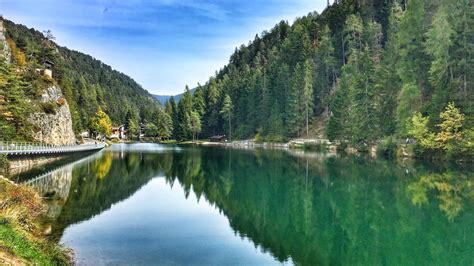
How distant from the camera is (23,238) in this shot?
14.2m

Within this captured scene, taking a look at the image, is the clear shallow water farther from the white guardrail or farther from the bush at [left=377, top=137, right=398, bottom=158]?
the bush at [left=377, top=137, right=398, bottom=158]

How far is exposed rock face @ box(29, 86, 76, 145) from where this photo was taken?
62031 millimetres

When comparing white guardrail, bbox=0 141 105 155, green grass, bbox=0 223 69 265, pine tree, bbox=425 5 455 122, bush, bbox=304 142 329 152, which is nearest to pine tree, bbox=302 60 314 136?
bush, bbox=304 142 329 152

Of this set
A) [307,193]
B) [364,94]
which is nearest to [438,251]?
[307,193]

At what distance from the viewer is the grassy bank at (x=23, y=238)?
11.9m

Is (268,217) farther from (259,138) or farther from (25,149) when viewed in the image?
(259,138)

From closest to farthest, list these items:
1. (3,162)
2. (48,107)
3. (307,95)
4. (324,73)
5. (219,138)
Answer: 1. (3,162)
2. (48,107)
3. (307,95)
4. (324,73)
5. (219,138)

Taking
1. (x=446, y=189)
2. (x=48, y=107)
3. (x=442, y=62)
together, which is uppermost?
(x=442, y=62)

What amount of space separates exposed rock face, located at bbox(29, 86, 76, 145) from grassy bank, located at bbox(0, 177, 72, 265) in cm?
4002

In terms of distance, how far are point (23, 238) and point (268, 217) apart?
14.9 meters

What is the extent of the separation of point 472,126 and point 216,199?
33.5m

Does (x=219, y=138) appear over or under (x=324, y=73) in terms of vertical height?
under

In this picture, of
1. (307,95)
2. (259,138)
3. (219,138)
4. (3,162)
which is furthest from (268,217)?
(219,138)

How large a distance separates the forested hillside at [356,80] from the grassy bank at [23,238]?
151 feet
